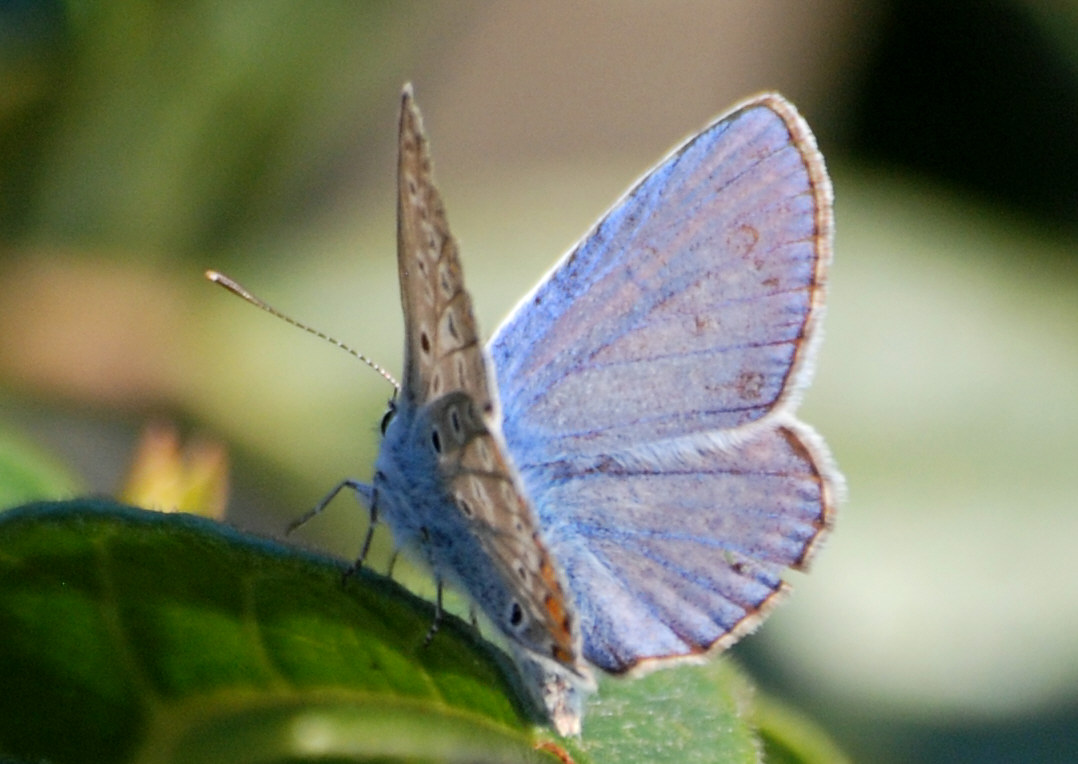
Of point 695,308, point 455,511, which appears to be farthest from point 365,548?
point 695,308

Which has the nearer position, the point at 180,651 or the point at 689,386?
the point at 180,651

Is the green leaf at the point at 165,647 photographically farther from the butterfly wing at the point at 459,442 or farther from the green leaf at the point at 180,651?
the butterfly wing at the point at 459,442

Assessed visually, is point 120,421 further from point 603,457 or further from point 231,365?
point 603,457

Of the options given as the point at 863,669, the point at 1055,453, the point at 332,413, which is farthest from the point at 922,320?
the point at 332,413

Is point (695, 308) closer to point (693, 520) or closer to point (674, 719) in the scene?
point (693, 520)

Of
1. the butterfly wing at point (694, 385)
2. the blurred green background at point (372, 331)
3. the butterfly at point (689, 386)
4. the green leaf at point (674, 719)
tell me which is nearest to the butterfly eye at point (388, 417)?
the butterfly at point (689, 386)

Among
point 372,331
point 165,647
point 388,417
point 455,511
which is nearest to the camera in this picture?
point 165,647
